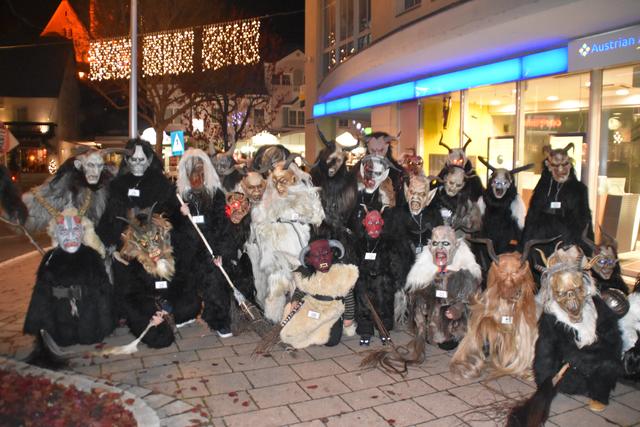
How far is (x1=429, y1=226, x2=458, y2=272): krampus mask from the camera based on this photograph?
521cm

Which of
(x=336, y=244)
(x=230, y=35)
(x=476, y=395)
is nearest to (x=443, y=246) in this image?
(x=336, y=244)

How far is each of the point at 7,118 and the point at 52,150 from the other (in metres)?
3.65

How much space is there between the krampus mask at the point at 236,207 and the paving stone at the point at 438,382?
2.64 m

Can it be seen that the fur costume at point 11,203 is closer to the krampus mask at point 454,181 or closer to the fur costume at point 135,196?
the fur costume at point 135,196

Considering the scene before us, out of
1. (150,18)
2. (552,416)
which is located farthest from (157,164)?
(150,18)

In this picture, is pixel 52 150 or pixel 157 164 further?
pixel 52 150

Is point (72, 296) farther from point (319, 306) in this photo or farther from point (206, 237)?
point (319, 306)

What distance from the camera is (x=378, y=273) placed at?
5.75 m

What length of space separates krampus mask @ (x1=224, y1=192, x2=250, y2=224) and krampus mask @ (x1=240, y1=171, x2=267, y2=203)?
0.08 meters

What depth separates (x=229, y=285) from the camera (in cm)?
590

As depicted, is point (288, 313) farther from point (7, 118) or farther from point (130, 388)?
point (7, 118)

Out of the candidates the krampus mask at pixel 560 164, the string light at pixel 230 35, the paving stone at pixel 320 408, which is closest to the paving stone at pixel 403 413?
the paving stone at pixel 320 408

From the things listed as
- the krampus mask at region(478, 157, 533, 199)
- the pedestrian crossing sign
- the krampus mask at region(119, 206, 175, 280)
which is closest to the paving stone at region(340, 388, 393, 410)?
the krampus mask at region(119, 206, 175, 280)

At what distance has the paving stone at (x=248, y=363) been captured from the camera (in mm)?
4980
